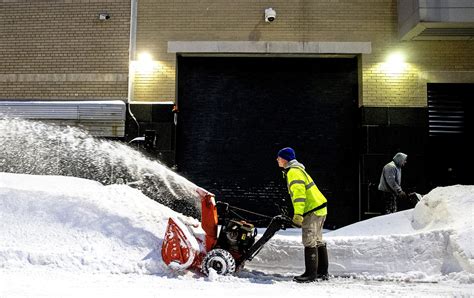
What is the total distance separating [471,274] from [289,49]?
279 inches

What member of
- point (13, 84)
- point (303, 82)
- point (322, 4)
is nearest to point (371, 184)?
point (303, 82)

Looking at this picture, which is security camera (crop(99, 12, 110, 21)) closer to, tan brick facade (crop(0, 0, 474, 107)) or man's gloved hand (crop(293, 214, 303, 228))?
tan brick facade (crop(0, 0, 474, 107))

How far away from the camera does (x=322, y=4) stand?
11.2 metres

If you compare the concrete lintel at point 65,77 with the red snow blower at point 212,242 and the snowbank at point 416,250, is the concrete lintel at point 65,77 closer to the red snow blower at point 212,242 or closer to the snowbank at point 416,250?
the red snow blower at point 212,242

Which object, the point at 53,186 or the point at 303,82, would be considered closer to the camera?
the point at 53,186

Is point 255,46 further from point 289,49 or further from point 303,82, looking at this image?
point 303,82

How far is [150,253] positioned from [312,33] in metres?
7.48

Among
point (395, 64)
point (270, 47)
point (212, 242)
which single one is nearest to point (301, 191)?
point (212, 242)

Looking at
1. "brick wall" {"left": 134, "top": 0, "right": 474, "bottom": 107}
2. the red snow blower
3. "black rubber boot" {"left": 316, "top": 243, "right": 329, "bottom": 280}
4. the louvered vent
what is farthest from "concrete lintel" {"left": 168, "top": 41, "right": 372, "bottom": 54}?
"black rubber boot" {"left": 316, "top": 243, "right": 329, "bottom": 280}

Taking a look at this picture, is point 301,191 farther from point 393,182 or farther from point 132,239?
point 393,182

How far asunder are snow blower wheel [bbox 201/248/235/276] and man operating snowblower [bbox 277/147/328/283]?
0.85 metres

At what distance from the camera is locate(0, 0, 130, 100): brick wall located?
36.4ft

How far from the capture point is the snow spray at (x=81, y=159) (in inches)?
399

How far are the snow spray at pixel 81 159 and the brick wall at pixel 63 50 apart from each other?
3.17 ft
